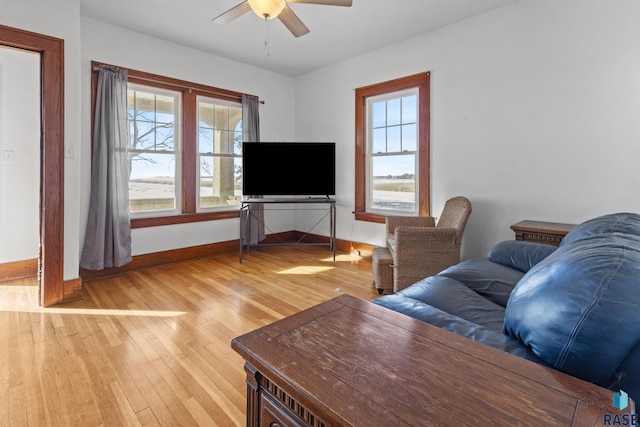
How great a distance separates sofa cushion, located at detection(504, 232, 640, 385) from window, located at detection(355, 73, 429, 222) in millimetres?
3038

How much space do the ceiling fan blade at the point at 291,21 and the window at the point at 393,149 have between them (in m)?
1.78

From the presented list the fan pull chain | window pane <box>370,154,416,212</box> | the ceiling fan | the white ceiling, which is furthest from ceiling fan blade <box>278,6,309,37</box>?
window pane <box>370,154,416,212</box>

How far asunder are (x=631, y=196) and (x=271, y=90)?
14.9 ft

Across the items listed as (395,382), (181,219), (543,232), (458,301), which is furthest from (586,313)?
(181,219)

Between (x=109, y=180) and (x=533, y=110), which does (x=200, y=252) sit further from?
(x=533, y=110)

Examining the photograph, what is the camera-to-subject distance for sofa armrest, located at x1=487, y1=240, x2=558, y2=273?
2.12m

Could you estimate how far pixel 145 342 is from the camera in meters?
2.19

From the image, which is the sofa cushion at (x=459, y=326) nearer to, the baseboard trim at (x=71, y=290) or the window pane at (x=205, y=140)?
the baseboard trim at (x=71, y=290)

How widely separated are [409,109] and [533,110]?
4.59 ft

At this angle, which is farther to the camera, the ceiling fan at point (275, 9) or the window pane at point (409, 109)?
the window pane at point (409, 109)

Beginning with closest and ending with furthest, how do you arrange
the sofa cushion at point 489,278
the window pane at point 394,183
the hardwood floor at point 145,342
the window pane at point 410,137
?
1. the hardwood floor at point 145,342
2. the sofa cushion at point 489,278
3. the window pane at point 410,137
4. the window pane at point 394,183

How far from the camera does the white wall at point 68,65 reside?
261cm

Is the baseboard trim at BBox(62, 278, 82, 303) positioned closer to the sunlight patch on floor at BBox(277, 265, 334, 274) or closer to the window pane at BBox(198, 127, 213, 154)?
the sunlight patch on floor at BBox(277, 265, 334, 274)

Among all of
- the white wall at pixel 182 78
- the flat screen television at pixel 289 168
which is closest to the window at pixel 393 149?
the flat screen television at pixel 289 168
